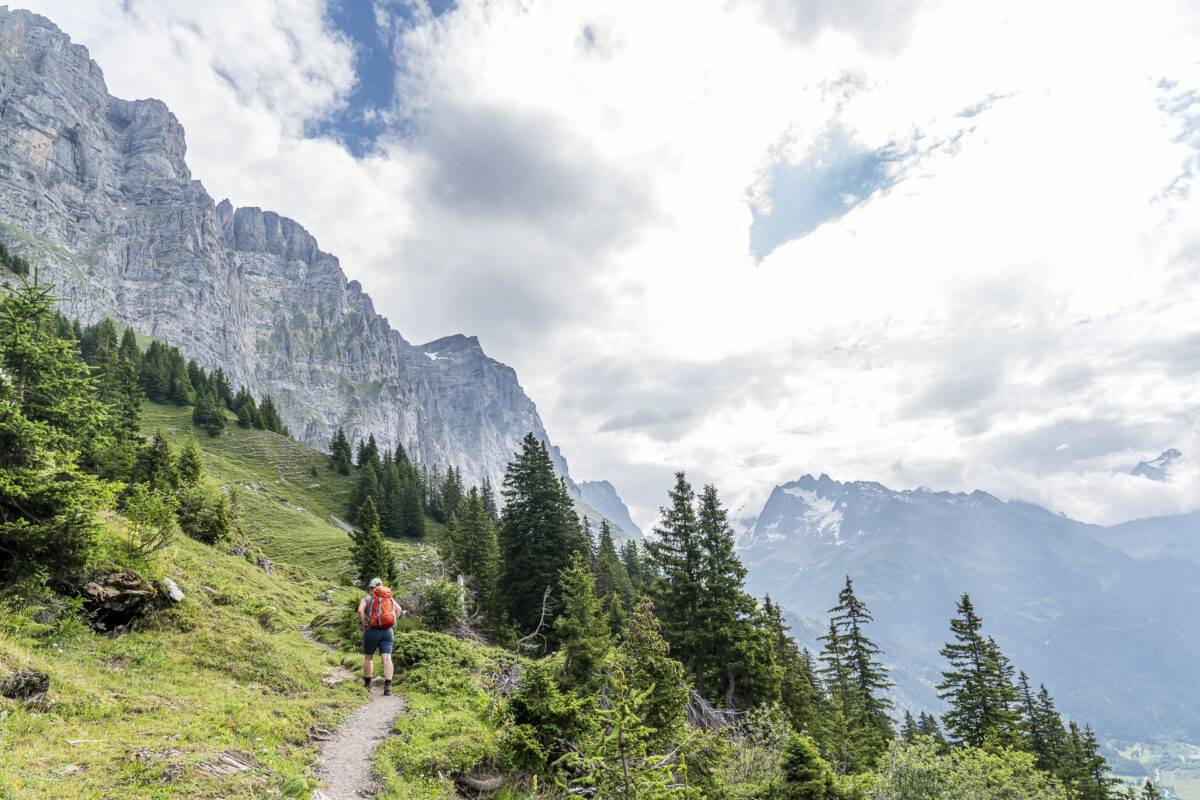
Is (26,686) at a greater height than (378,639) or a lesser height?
lesser

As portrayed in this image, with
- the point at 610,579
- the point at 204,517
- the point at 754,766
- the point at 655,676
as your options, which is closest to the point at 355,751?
the point at 655,676

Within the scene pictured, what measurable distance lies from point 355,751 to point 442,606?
1502 centimetres

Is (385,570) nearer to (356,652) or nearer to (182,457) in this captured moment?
(356,652)

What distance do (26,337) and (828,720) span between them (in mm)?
46472

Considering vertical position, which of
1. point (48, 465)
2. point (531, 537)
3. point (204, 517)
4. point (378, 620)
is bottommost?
point (378, 620)

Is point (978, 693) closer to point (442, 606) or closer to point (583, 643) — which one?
point (583, 643)

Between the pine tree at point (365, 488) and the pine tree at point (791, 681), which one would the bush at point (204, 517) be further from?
the pine tree at point (365, 488)

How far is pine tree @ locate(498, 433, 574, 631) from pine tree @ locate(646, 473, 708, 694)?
6.35 meters

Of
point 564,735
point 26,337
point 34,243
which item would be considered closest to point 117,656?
point 26,337

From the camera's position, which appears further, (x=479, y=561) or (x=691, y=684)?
(x=479, y=561)

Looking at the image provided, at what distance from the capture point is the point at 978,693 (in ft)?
115

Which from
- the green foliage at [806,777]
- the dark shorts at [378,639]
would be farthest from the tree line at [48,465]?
the green foliage at [806,777]

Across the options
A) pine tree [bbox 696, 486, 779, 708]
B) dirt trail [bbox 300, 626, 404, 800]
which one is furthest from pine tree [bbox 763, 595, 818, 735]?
dirt trail [bbox 300, 626, 404, 800]

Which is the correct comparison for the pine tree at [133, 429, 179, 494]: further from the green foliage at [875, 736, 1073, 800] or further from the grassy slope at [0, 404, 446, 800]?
the green foliage at [875, 736, 1073, 800]
